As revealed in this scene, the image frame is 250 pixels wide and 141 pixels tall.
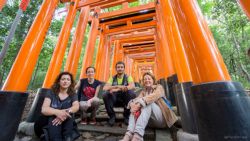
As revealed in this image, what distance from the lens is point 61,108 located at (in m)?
2.38

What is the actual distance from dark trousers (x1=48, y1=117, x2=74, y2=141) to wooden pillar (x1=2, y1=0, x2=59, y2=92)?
0.75 metres

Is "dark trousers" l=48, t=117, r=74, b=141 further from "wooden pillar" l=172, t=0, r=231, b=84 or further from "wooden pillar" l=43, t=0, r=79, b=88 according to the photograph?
"wooden pillar" l=172, t=0, r=231, b=84

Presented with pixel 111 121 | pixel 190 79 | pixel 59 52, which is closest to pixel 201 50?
pixel 190 79

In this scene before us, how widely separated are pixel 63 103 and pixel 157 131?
1.62 meters

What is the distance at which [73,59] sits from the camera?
4762mm

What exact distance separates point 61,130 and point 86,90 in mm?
1453

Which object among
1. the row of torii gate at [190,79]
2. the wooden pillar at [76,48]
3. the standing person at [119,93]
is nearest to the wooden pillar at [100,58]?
the wooden pillar at [76,48]

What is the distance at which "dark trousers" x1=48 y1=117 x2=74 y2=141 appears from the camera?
2.10m

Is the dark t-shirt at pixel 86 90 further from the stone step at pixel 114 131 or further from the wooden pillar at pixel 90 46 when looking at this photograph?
the wooden pillar at pixel 90 46

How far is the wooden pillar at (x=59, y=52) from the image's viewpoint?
3.42m

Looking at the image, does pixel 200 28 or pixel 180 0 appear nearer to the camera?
pixel 200 28

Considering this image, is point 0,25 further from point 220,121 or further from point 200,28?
point 220,121

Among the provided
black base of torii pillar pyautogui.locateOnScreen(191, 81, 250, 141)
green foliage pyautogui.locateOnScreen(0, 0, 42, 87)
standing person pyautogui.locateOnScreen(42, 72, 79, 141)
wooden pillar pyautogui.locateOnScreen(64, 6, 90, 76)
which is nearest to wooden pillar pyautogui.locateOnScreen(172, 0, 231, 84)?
black base of torii pillar pyautogui.locateOnScreen(191, 81, 250, 141)

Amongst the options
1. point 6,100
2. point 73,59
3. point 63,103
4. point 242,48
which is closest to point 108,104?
point 63,103
